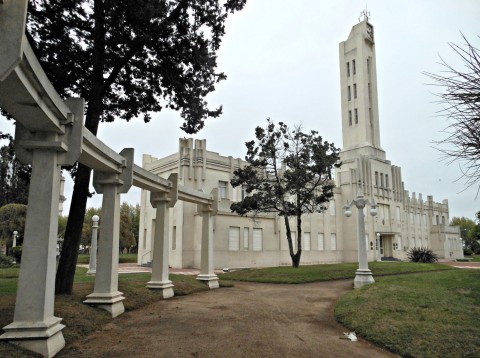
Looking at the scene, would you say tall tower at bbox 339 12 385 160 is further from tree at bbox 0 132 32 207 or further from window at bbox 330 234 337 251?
tree at bbox 0 132 32 207

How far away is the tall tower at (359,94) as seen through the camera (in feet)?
150

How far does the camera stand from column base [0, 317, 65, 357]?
204 inches

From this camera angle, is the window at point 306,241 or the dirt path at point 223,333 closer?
the dirt path at point 223,333

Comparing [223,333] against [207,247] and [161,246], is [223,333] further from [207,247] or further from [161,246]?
[207,247]

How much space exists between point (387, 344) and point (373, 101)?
44.5m

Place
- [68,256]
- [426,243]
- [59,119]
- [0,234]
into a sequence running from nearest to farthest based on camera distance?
1. [59,119]
2. [68,256]
3. [0,234]
4. [426,243]

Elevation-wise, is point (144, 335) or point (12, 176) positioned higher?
point (12, 176)

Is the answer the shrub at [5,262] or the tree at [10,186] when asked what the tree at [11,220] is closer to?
the shrub at [5,262]

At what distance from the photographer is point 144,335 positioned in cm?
674

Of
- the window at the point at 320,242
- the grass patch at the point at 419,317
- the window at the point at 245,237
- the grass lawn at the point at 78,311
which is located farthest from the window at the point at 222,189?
the grass patch at the point at 419,317

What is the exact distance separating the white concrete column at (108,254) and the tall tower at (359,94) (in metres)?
39.8

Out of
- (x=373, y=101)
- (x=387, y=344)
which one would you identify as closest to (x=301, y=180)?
(x=387, y=344)

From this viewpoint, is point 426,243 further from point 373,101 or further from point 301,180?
point 301,180

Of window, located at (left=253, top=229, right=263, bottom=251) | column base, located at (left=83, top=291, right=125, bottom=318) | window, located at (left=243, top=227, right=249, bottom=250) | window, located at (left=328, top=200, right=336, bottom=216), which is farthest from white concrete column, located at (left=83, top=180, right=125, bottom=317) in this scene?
window, located at (left=328, top=200, right=336, bottom=216)
